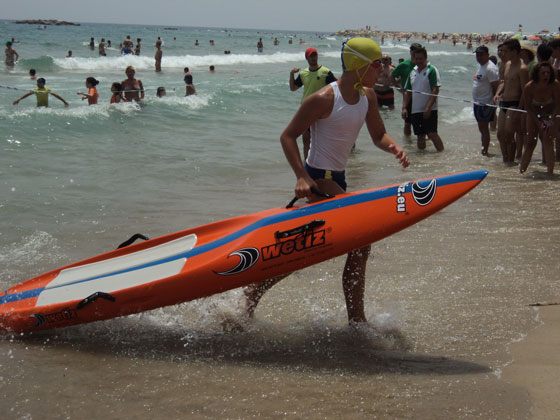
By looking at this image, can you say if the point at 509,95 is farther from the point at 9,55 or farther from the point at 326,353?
the point at 9,55

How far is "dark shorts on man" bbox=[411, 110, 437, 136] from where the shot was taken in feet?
33.8

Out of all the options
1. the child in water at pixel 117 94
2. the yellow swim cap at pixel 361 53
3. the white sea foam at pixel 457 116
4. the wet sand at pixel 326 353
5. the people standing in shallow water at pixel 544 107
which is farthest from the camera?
the white sea foam at pixel 457 116

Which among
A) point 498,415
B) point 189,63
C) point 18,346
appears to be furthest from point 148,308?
point 189,63

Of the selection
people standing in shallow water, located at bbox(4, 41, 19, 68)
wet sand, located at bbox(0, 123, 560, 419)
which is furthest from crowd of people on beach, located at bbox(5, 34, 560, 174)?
people standing in shallow water, located at bbox(4, 41, 19, 68)

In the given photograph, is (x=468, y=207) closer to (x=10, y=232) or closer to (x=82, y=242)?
(x=82, y=242)

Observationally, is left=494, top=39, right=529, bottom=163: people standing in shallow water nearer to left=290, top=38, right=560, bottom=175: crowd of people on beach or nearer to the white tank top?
left=290, top=38, right=560, bottom=175: crowd of people on beach

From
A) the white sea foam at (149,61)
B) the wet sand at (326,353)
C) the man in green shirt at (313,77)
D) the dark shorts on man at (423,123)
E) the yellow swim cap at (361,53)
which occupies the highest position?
the white sea foam at (149,61)

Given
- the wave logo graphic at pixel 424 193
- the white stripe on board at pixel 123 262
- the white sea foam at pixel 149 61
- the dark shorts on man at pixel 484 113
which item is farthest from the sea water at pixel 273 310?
the white sea foam at pixel 149 61

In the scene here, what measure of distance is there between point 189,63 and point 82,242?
31.8m

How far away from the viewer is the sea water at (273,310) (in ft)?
9.71

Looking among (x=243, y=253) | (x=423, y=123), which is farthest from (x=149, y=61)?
(x=243, y=253)

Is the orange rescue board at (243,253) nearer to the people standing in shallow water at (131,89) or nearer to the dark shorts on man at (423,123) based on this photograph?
the dark shorts on man at (423,123)

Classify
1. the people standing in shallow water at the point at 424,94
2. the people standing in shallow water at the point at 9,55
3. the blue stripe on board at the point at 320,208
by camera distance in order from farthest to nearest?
the people standing in shallow water at the point at 9,55 < the people standing in shallow water at the point at 424,94 < the blue stripe on board at the point at 320,208

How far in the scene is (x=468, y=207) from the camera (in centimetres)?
659
